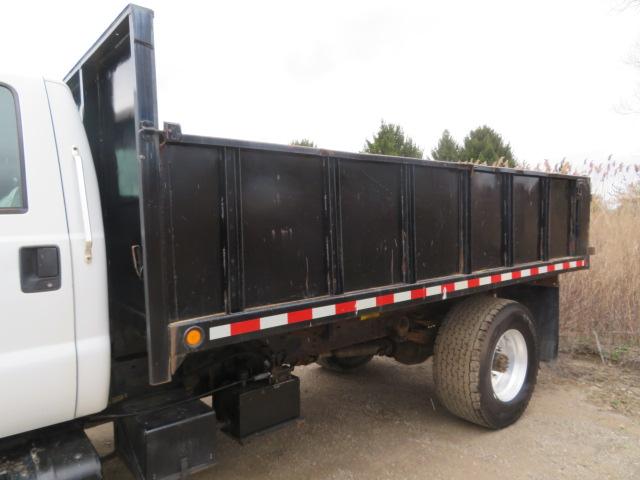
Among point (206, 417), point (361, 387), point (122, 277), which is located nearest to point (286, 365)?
point (206, 417)

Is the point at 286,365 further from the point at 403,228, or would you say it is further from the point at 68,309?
the point at 68,309

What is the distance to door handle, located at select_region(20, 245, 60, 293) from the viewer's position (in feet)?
6.07

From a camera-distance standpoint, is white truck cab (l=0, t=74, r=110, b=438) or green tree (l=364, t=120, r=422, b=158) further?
green tree (l=364, t=120, r=422, b=158)

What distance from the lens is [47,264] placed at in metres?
1.89

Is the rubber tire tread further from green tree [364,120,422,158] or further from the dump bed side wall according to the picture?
green tree [364,120,422,158]

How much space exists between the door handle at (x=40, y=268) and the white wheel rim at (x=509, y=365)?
3.21m

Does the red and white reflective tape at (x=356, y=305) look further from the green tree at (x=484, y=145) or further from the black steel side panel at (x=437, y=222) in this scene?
the green tree at (x=484, y=145)

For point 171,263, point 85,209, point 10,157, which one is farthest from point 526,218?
point 10,157

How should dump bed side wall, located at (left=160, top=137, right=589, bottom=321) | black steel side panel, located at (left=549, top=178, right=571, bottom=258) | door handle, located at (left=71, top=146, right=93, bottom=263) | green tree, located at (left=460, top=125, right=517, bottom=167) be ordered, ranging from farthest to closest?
green tree, located at (left=460, top=125, right=517, bottom=167) < black steel side panel, located at (left=549, top=178, right=571, bottom=258) < dump bed side wall, located at (left=160, top=137, right=589, bottom=321) < door handle, located at (left=71, top=146, right=93, bottom=263)

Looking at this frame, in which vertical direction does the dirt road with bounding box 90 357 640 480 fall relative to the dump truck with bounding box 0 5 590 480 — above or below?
below

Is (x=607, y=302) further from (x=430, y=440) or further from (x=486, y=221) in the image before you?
(x=430, y=440)

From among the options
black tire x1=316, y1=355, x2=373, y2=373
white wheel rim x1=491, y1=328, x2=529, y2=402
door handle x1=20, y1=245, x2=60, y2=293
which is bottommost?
black tire x1=316, y1=355, x2=373, y2=373

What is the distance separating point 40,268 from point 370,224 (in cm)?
172

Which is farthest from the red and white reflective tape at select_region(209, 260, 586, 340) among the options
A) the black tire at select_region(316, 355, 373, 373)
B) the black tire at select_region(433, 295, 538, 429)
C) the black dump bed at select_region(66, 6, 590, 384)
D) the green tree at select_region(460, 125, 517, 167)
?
the green tree at select_region(460, 125, 517, 167)
